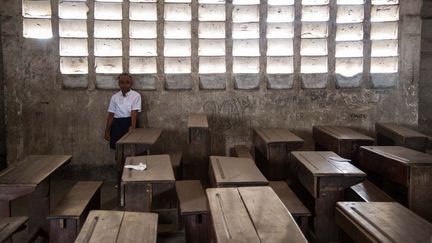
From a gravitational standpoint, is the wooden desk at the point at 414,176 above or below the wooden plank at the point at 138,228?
above

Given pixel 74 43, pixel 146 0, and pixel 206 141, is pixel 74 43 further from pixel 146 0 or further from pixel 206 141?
pixel 206 141

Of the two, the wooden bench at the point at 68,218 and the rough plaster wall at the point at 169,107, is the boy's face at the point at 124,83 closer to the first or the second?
the rough plaster wall at the point at 169,107

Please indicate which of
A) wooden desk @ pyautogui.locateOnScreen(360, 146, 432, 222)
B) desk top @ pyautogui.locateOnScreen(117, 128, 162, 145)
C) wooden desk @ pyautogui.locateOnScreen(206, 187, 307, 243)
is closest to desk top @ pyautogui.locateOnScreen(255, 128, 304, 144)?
wooden desk @ pyautogui.locateOnScreen(360, 146, 432, 222)

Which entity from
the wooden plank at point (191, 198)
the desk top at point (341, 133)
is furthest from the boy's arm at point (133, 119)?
the desk top at point (341, 133)

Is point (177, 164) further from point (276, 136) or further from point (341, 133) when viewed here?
point (341, 133)

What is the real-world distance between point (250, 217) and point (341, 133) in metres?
3.64

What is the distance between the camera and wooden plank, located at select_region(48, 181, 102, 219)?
13.9 ft

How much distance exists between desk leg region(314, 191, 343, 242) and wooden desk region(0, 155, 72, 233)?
2.70m

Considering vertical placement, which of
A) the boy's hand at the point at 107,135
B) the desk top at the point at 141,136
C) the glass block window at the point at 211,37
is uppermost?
the glass block window at the point at 211,37

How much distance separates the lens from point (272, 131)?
675cm

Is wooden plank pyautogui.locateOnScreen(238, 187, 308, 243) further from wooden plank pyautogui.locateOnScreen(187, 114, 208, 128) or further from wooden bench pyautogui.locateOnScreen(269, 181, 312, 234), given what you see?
wooden plank pyautogui.locateOnScreen(187, 114, 208, 128)

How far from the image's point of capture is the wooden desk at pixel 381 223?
9.25ft

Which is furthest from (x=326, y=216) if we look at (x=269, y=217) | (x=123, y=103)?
(x=123, y=103)

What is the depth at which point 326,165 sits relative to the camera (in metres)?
4.66
